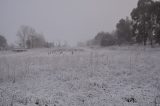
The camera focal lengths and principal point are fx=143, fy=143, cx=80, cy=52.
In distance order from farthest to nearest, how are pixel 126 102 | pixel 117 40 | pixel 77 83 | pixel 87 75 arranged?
pixel 117 40, pixel 87 75, pixel 77 83, pixel 126 102

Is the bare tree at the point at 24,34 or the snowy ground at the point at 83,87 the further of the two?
the bare tree at the point at 24,34

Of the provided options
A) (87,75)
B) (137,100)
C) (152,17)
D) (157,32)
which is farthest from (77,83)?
(152,17)

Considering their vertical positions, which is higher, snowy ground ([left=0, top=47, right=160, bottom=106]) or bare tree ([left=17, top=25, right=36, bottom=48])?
bare tree ([left=17, top=25, right=36, bottom=48])

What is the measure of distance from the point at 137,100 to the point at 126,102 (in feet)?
1.67

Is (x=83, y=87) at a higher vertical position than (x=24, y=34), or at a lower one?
lower

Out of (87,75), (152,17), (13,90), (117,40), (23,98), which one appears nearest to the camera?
(23,98)

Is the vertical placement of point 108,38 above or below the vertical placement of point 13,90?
above

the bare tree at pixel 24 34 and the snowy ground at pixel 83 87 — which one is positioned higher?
the bare tree at pixel 24 34

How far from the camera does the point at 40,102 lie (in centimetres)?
573

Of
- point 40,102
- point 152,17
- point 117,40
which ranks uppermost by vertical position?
point 152,17

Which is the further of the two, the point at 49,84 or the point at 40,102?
the point at 49,84

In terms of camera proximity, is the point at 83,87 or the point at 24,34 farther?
the point at 24,34

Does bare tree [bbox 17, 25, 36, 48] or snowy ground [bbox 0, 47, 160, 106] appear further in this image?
bare tree [bbox 17, 25, 36, 48]

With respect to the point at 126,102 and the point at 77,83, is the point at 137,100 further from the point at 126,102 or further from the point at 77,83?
the point at 77,83
